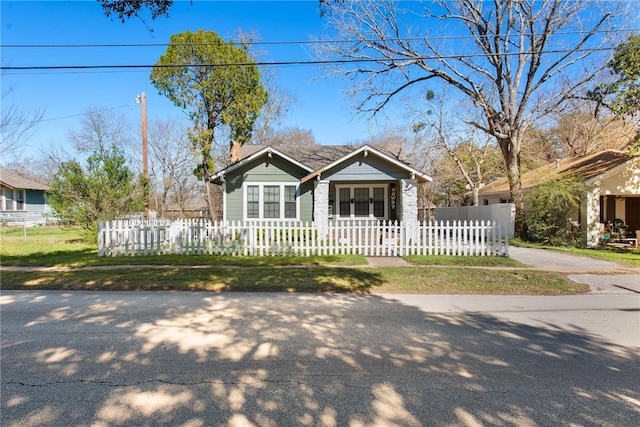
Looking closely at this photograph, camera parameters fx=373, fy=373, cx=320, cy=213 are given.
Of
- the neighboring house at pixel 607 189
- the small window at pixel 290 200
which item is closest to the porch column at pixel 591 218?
the neighboring house at pixel 607 189

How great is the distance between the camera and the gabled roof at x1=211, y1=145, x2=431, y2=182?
16.0m

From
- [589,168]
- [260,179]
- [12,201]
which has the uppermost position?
[589,168]

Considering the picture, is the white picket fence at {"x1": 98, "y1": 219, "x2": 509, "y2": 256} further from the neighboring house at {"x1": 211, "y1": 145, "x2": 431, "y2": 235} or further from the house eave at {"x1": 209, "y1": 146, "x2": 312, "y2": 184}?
the house eave at {"x1": 209, "y1": 146, "x2": 312, "y2": 184}

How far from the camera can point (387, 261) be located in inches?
449

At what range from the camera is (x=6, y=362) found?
3.90 metres

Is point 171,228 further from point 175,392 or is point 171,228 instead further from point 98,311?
point 175,392

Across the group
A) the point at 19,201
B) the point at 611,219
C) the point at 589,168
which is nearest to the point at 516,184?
the point at 589,168

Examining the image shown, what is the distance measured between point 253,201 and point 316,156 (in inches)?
169

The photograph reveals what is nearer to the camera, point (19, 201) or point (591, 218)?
point (591, 218)

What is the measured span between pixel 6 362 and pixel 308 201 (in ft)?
44.8

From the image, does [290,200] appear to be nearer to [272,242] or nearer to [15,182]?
[272,242]

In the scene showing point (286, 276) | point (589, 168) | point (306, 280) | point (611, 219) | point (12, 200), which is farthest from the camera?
point (12, 200)

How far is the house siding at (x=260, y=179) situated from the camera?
17.0 meters

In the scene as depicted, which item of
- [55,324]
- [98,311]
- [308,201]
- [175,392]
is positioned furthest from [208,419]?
[308,201]
